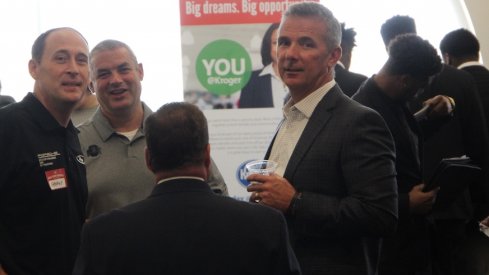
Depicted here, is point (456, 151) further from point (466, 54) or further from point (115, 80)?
point (115, 80)

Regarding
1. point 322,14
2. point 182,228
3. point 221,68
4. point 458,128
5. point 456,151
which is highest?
point 322,14

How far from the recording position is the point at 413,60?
10.3 ft

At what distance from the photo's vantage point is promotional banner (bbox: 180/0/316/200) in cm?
493

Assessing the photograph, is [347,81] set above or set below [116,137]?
above

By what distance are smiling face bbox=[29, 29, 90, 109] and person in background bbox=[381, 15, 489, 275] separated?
174 centimetres

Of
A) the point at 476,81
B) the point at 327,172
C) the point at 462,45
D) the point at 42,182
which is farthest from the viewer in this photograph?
the point at 462,45

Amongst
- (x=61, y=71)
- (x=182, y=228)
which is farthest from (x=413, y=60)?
(x=182, y=228)

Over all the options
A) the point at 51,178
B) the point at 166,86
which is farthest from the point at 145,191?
the point at 166,86

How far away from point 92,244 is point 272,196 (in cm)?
68

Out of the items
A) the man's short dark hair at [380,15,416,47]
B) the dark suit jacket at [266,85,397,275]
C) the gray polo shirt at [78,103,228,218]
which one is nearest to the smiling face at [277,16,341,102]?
the dark suit jacket at [266,85,397,275]

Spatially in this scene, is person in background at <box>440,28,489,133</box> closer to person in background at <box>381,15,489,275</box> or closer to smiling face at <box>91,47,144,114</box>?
person in background at <box>381,15,489,275</box>

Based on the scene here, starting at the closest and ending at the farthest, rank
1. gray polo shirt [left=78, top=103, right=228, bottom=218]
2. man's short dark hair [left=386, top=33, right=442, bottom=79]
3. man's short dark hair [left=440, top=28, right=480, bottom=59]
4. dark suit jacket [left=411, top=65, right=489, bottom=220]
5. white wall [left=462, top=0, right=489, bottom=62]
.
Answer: gray polo shirt [left=78, top=103, right=228, bottom=218] → man's short dark hair [left=386, top=33, right=442, bottom=79] → dark suit jacket [left=411, top=65, right=489, bottom=220] → man's short dark hair [left=440, top=28, right=480, bottom=59] → white wall [left=462, top=0, right=489, bottom=62]

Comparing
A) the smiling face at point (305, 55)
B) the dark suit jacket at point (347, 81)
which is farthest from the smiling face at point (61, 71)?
the dark suit jacket at point (347, 81)

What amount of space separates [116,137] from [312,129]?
3.29 feet
